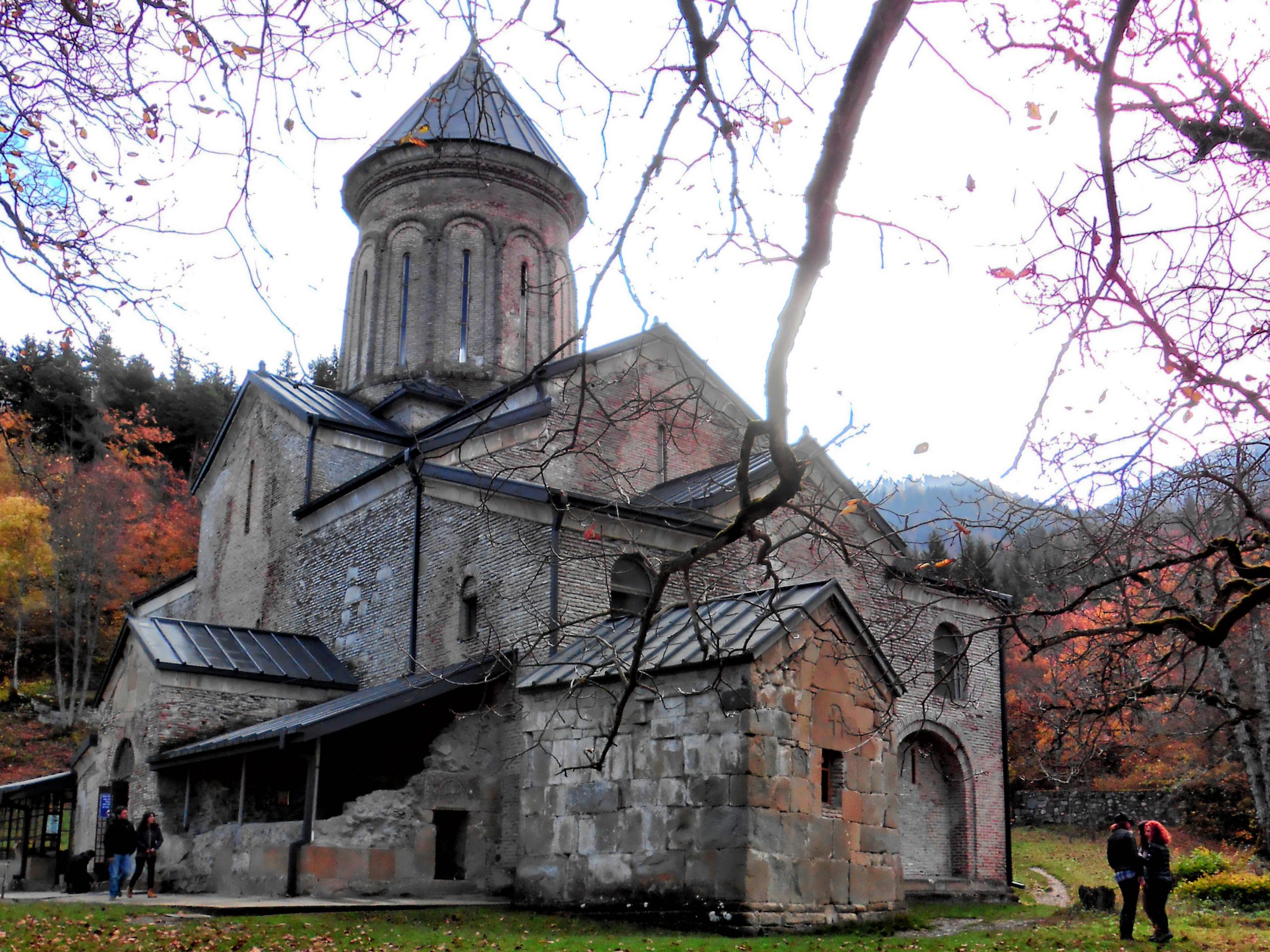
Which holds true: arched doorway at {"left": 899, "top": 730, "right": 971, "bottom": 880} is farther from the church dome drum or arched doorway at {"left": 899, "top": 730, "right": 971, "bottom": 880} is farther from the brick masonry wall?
the brick masonry wall

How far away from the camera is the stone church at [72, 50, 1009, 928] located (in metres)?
12.2

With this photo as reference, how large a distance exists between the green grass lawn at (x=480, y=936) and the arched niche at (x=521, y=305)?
12.7 m

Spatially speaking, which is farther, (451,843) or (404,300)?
(404,300)

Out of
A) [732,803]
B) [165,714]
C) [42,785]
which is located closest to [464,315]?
[165,714]

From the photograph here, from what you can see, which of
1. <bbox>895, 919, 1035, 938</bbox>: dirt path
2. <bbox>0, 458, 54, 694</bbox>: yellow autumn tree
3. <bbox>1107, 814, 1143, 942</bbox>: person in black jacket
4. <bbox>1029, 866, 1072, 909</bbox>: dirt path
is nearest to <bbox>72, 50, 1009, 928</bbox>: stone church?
<bbox>895, 919, 1035, 938</bbox>: dirt path

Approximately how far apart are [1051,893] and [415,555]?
13.4 m

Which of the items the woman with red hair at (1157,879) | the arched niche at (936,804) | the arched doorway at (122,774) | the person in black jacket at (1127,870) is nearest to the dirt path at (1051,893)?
the arched niche at (936,804)

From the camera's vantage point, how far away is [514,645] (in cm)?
905

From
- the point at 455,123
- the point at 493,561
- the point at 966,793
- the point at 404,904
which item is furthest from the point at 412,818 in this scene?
the point at 455,123

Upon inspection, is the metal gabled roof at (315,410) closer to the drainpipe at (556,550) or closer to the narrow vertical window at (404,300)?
the narrow vertical window at (404,300)

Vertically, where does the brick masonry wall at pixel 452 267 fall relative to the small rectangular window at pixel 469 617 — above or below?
above

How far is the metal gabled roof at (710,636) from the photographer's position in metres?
12.4

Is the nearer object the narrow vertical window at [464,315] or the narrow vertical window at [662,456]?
the narrow vertical window at [662,456]

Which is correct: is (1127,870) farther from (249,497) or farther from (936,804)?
(249,497)
